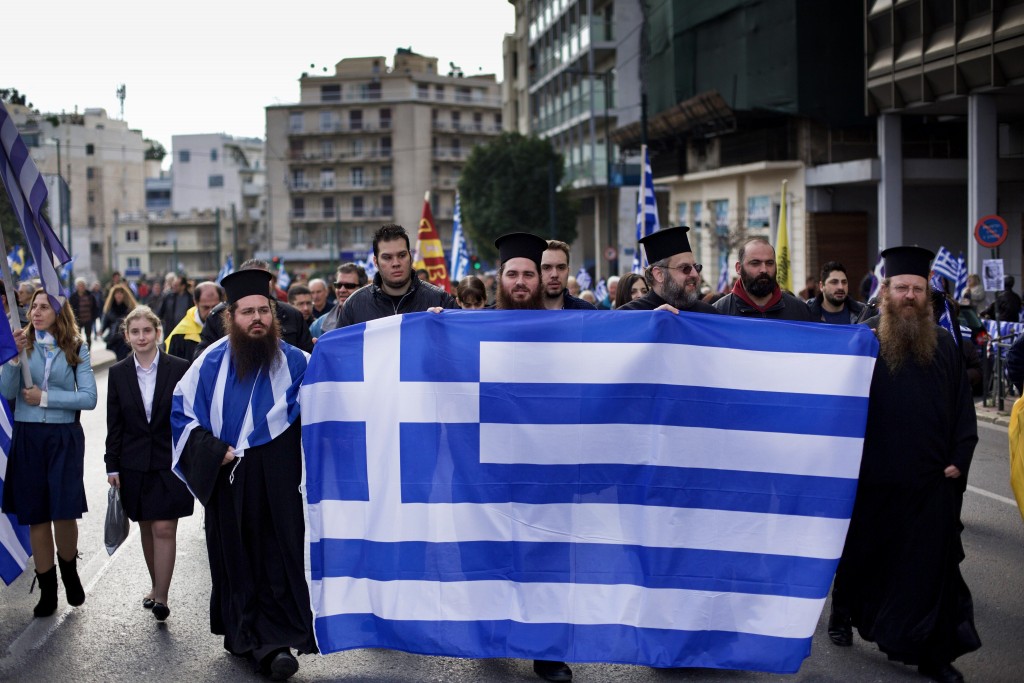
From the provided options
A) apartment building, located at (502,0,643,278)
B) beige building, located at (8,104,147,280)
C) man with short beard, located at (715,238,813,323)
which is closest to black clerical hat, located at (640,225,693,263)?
man with short beard, located at (715,238,813,323)

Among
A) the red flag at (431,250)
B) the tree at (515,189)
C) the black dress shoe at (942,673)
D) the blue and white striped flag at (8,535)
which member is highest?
the tree at (515,189)

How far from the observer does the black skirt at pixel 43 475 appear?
8.06 m

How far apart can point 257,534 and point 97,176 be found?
Answer: 12327 centimetres

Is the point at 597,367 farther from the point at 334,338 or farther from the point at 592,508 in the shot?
the point at 334,338

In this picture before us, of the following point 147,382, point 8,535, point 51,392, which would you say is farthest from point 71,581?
point 147,382

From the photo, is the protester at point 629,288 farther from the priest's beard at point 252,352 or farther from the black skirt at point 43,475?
the black skirt at point 43,475

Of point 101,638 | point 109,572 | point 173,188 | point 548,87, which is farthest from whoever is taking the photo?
point 173,188

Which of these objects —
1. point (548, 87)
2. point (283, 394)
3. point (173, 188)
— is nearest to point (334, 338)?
point (283, 394)

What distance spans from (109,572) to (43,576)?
1320 millimetres

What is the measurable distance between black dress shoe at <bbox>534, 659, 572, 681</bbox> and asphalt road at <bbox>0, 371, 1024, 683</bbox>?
0.06 meters

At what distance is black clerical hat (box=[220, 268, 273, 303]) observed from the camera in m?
7.07

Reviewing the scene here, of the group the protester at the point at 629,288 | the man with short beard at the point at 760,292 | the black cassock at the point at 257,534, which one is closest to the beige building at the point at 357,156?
the protester at the point at 629,288

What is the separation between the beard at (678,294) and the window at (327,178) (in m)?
114

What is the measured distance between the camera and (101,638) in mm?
7500
